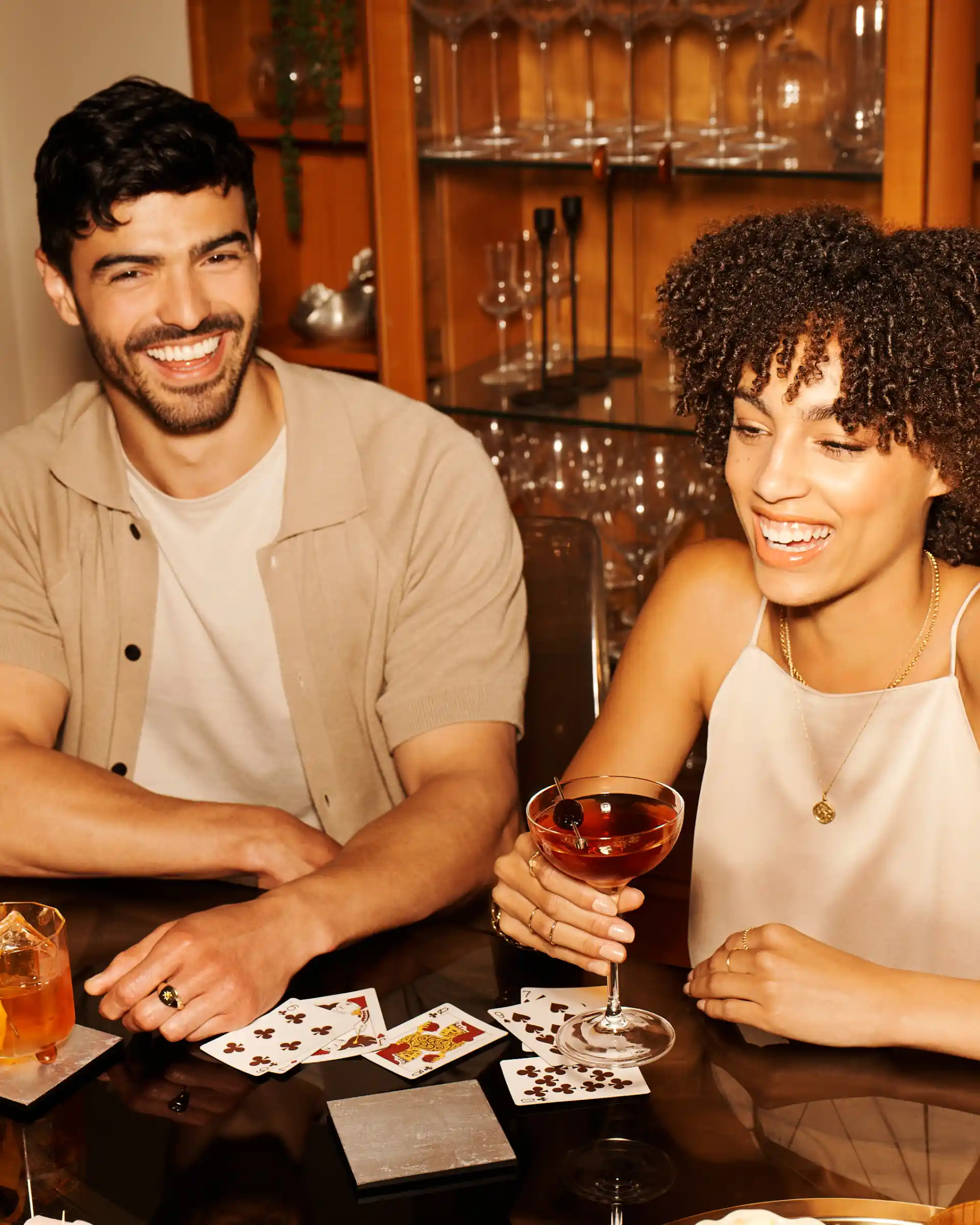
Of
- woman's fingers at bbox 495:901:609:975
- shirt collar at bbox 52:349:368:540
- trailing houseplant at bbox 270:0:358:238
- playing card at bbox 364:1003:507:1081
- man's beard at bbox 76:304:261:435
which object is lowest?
playing card at bbox 364:1003:507:1081

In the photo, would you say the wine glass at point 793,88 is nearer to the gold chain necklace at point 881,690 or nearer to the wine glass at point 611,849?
the gold chain necklace at point 881,690

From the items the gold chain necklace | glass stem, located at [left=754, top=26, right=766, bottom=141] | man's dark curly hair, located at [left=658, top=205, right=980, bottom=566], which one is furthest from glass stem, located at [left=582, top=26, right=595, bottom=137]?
the gold chain necklace

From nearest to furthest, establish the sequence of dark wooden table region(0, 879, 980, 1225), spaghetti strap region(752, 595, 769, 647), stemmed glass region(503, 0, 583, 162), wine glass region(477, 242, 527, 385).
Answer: dark wooden table region(0, 879, 980, 1225) → spaghetti strap region(752, 595, 769, 647) → stemmed glass region(503, 0, 583, 162) → wine glass region(477, 242, 527, 385)

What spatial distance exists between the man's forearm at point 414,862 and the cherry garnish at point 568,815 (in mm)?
360

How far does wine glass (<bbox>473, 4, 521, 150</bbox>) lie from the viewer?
307cm

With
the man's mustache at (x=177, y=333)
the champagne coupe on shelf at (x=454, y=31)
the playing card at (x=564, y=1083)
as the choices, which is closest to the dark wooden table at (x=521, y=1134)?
the playing card at (x=564, y=1083)

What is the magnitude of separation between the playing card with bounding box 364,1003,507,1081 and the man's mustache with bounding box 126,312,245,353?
1.18 m

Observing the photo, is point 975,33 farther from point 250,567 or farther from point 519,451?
point 250,567

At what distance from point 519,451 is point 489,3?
0.91 meters

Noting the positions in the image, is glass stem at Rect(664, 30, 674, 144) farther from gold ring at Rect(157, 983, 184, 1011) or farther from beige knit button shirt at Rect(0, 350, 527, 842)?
gold ring at Rect(157, 983, 184, 1011)

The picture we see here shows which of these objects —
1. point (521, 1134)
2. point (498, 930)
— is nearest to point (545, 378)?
point (498, 930)

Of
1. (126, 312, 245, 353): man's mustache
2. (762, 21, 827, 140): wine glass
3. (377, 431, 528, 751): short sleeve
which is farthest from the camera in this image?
(762, 21, 827, 140): wine glass

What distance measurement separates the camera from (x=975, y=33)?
246 centimetres

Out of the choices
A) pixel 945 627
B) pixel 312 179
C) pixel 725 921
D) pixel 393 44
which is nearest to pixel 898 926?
pixel 725 921
